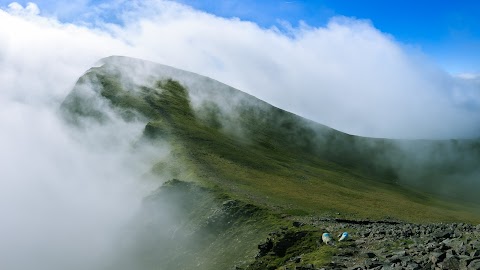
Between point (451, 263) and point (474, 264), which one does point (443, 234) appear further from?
point (474, 264)

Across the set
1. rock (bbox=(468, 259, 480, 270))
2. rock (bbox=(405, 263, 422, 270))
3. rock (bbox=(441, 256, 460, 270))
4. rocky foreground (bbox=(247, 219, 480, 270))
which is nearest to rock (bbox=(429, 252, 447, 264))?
rocky foreground (bbox=(247, 219, 480, 270))

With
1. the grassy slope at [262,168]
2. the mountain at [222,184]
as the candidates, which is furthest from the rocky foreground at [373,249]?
the grassy slope at [262,168]

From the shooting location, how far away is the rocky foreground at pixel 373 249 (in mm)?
31194

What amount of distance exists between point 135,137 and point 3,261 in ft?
159

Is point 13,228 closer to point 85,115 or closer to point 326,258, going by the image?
point 85,115

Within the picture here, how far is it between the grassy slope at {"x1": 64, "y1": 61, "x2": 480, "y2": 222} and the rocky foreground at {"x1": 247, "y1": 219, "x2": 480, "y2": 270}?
14487mm

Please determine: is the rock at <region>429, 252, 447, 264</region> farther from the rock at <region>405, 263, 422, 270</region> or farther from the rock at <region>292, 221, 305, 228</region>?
the rock at <region>292, 221, 305, 228</region>

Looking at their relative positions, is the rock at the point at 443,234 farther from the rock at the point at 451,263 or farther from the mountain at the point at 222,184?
the mountain at the point at 222,184

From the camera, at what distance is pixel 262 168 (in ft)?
386

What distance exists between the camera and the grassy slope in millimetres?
82688

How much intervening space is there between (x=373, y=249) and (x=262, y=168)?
78789mm

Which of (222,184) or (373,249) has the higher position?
(373,249)

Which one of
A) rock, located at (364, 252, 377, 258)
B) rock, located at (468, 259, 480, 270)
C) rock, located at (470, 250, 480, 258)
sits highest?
rock, located at (470, 250, 480, 258)

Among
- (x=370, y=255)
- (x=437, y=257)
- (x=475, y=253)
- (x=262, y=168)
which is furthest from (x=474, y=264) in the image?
(x=262, y=168)
